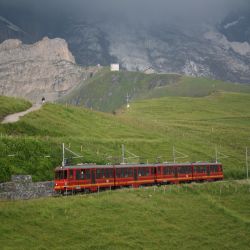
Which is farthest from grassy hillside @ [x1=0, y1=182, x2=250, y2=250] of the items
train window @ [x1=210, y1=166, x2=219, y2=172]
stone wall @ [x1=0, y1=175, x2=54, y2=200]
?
train window @ [x1=210, y1=166, x2=219, y2=172]

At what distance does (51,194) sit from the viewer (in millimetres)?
57156

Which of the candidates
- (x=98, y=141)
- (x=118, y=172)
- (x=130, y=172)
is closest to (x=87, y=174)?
(x=118, y=172)

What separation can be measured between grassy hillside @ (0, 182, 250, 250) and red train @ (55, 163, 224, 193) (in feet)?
11.4

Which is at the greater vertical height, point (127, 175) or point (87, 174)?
point (87, 174)

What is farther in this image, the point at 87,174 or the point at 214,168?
the point at 214,168

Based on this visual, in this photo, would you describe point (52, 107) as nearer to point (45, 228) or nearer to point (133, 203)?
point (133, 203)

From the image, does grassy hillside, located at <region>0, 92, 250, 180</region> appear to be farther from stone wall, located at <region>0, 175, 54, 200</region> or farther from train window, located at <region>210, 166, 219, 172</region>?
train window, located at <region>210, 166, 219, 172</region>

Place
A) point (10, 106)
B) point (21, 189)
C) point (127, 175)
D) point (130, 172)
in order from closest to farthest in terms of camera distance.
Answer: point (21, 189)
point (127, 175)
point (130, 172)
point (10, 106)

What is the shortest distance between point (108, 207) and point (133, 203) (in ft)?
13.3

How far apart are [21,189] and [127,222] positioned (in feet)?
39.1

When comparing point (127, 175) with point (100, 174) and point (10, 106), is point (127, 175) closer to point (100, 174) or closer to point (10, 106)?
point (100, 174)

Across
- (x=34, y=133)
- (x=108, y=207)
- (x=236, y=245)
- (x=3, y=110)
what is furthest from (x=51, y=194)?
(x=3, y=110)

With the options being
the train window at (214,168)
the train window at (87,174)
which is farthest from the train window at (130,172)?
the train window at (214,168)

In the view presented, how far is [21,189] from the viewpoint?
51812mm
